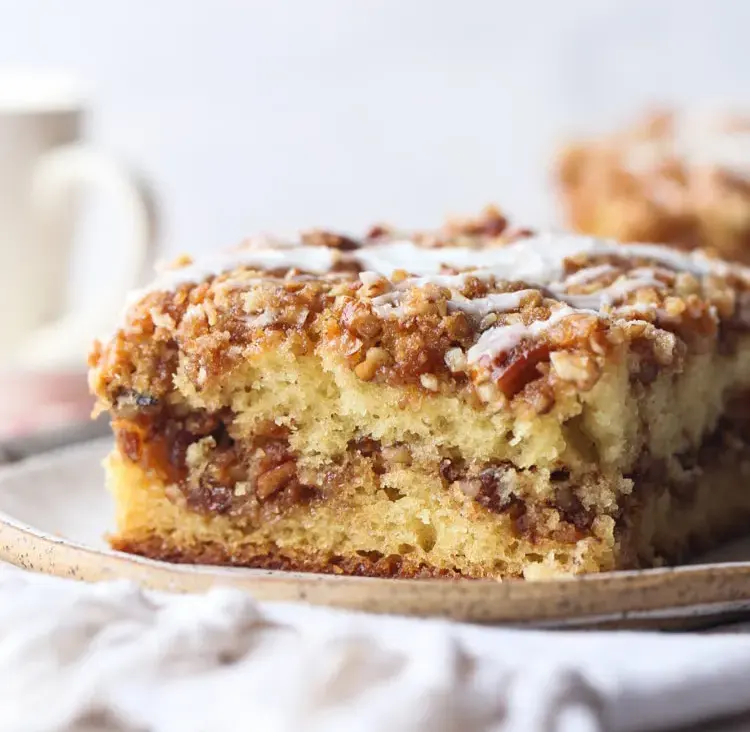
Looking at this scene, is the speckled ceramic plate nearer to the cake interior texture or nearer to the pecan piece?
→ the cake interior texture

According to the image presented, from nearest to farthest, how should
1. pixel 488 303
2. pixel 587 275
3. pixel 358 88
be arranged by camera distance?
1. pixel 488 303
2. pixel 587 275
3. pixel 358 88

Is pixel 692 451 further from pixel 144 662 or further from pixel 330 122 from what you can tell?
pixel 330 122

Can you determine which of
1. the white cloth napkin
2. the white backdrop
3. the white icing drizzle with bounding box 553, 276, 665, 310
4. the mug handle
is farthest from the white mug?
the white cloth napkin

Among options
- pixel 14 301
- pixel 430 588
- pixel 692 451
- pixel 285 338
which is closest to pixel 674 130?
pixel 14 301

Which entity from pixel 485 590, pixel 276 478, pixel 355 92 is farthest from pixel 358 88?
pixel 485 590

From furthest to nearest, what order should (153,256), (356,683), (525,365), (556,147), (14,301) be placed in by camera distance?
(556,147) → (14,301) → (153,256) → (525,365) → (356,683)

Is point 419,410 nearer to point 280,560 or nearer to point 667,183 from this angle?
point 280,560
